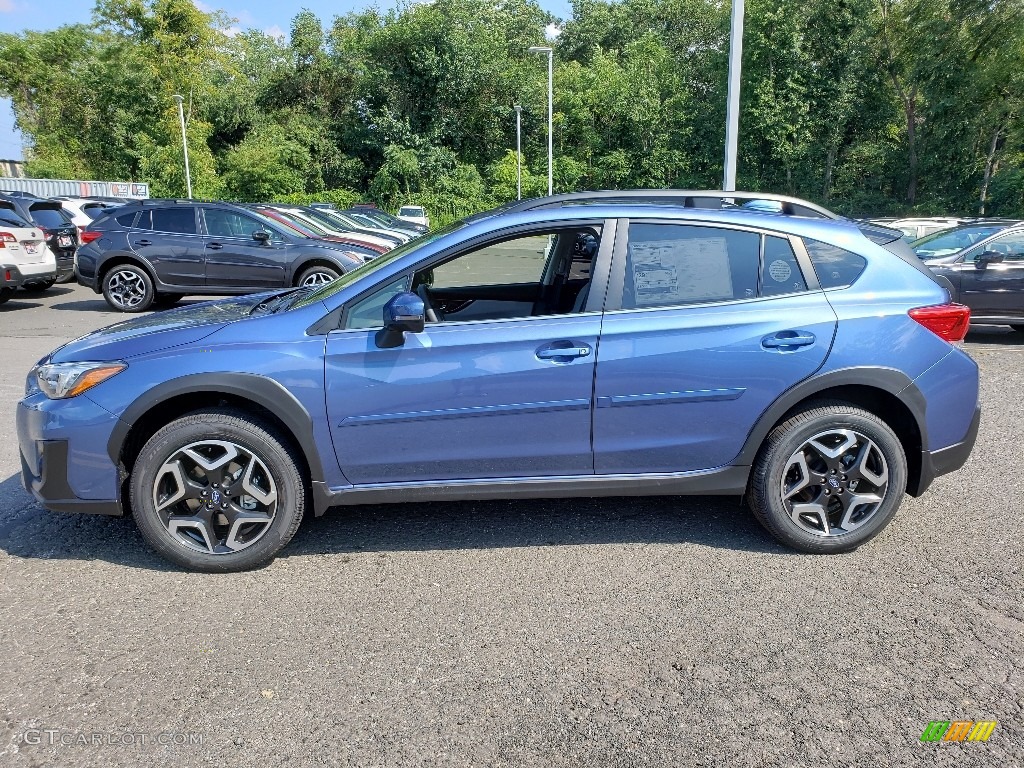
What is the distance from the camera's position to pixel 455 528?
425cm

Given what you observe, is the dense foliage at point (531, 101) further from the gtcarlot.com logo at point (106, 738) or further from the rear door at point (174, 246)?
the gtcarlot.com logo at point (106, 738)

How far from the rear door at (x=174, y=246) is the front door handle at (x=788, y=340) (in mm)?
10472

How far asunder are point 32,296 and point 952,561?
1539cm

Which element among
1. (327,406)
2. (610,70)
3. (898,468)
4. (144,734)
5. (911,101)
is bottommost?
(144,734)

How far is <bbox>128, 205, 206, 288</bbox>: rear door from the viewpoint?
12.3m

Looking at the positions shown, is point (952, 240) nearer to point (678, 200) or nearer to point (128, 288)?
point (678, 200)

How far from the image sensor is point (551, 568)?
12.4 feet

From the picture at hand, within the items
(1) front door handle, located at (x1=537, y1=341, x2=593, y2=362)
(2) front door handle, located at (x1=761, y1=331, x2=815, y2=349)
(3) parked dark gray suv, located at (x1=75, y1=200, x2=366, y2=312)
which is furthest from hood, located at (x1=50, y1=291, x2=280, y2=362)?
(3) parked dark gray suv, located at (x1=75, y1=200, x2=366, y2=312)

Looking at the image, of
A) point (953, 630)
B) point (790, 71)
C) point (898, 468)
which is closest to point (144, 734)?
point (953, 630)

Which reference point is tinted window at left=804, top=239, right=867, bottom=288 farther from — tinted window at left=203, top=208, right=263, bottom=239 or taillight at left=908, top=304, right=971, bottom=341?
tinted window at left=203, top=208, right=263, bottom=239

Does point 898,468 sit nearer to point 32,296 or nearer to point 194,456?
point 194,456

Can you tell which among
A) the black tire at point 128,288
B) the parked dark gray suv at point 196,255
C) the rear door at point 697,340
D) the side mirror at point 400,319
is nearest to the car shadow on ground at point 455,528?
the rear door at point 697,340

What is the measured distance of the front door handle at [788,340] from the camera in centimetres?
375

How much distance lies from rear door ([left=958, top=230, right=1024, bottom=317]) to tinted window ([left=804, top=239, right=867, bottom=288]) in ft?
22.1
